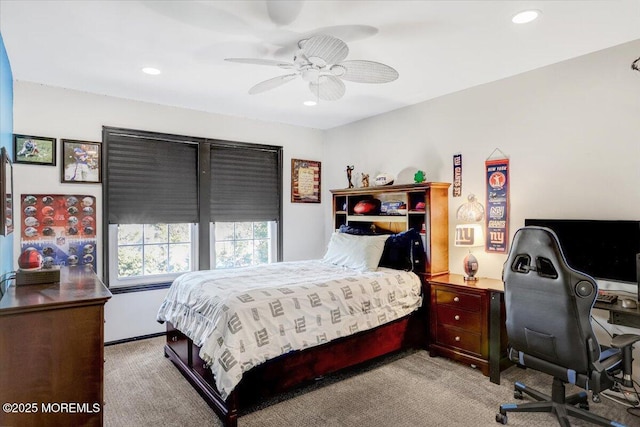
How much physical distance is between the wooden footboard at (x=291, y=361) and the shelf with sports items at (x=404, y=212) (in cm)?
68

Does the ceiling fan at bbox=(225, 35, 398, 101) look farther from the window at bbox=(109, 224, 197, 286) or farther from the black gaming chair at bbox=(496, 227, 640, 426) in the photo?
the window at bbox=(109, 224, 197, 286)

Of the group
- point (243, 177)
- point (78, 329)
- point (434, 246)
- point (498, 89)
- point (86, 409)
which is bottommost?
point (86, 409)

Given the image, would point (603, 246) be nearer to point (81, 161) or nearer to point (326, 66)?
point (326, 66)

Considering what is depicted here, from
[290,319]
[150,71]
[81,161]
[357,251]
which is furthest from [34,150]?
[357,251]

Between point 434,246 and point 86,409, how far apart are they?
298 cm

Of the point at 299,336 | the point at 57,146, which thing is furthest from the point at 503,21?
the point at 57,146

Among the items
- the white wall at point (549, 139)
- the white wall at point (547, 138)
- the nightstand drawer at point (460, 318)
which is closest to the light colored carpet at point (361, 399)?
the nightstand drawer at point (460, 318)

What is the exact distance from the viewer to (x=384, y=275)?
10.8 feet

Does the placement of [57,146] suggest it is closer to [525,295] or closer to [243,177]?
[243,177]

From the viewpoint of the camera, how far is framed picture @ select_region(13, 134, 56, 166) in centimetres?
323

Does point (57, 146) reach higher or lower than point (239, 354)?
higher

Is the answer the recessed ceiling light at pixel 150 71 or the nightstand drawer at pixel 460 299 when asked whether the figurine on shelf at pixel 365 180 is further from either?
the recessed ceiling light at pixel 150 71

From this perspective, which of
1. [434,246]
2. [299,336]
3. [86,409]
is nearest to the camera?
[86,409]

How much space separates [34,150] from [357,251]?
126 inches
